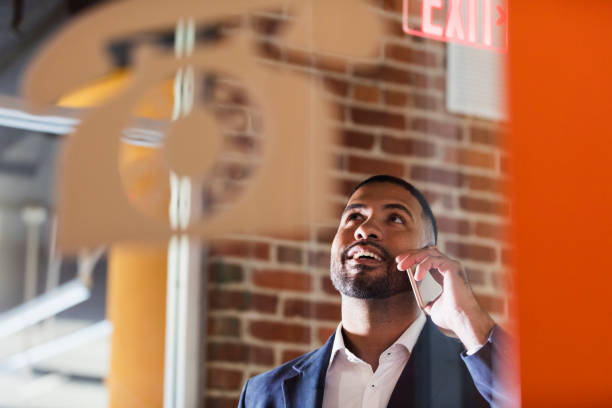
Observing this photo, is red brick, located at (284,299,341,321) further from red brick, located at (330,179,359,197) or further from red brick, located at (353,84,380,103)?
red brick, located at (353,84,380,103)

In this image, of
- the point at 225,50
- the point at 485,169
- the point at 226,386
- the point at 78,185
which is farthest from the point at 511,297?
the point at 78,185

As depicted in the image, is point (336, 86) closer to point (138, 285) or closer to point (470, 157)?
point (470, 157)

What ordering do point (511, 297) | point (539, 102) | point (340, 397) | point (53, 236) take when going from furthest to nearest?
point (539, 102) < point (511, 297) < point (340, 397) < point (53, 236)

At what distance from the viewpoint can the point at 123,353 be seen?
1.71m

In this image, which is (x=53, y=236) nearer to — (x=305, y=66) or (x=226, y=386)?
(x=226, y=386)

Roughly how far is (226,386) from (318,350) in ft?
0.76

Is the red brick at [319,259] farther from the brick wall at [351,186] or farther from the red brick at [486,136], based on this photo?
the red brick at [486,136]

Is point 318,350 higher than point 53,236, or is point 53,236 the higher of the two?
point 53,236

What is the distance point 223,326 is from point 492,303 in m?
0.71

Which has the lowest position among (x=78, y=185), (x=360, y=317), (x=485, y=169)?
(x=360, y=317)

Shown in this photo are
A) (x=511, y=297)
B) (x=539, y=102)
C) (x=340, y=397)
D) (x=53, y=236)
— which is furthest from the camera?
(x=539, y=102)

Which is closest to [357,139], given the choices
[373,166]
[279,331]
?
[373,166]

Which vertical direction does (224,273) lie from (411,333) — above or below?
above

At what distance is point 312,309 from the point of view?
1834 millimetres
